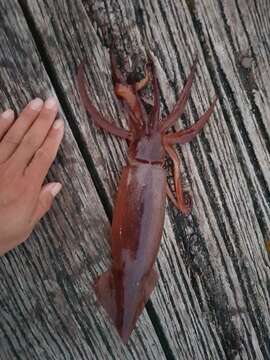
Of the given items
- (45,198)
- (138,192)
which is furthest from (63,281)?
(138,192)

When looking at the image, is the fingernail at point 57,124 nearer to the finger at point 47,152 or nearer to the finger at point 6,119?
the finger at point 47,152

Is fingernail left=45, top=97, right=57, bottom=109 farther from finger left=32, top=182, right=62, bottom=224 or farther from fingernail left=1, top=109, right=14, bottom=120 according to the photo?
finger left=32, top=182, right=62, bottom=224

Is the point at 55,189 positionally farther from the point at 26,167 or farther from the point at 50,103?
the point at 50,103

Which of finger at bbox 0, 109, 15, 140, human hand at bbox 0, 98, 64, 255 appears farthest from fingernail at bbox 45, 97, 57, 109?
finger at bbox 0, 109, 15, 140

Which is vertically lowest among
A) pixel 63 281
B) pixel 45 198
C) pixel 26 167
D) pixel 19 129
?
pixel 63 281

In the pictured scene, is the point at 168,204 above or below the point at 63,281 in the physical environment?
above

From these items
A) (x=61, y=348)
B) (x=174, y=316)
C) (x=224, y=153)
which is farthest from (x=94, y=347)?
(x=224, y=153)
